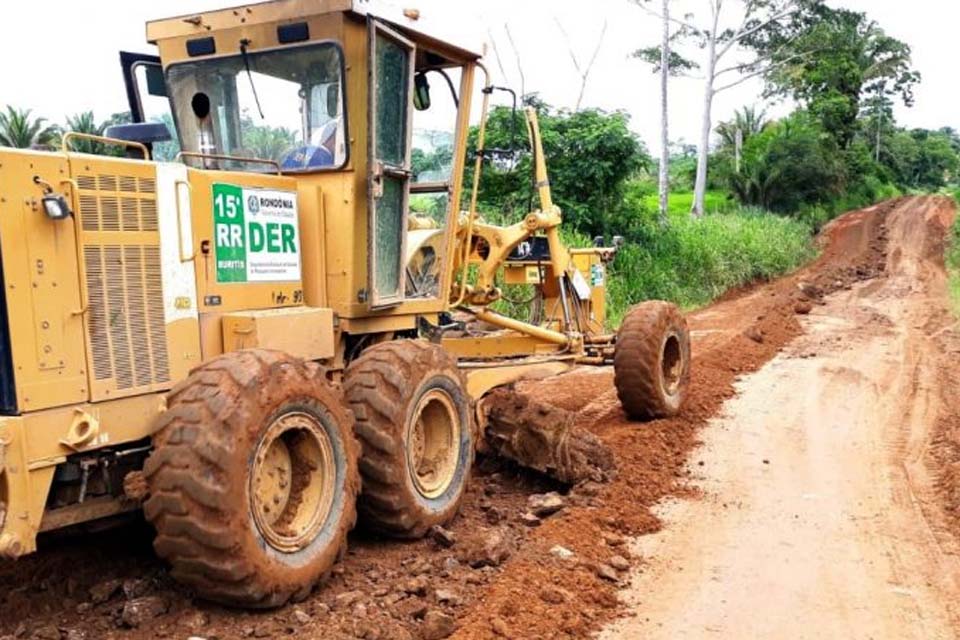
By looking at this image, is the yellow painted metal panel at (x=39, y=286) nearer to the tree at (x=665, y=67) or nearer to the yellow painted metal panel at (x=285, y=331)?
the yellow painted metal panel at (x=285, y=331)

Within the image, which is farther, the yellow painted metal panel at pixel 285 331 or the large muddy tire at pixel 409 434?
the large muddy tire at pixel 409 434

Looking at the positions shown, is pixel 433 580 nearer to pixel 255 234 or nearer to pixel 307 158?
pixel 255 234

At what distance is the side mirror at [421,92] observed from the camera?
6086mm

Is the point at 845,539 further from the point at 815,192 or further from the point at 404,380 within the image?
the point at 815,192

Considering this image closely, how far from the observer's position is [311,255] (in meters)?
5.45

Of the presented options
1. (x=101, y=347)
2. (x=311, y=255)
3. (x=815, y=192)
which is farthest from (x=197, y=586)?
(x=815, y=192)

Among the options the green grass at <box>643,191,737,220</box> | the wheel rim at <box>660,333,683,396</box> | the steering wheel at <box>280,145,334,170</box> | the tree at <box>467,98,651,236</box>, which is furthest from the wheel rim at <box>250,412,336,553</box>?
the green grass at <box>643,191,737,220</box>

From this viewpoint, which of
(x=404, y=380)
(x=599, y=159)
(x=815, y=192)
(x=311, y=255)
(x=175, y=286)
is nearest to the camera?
(x=175, y=286)

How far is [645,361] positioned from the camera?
7965mm

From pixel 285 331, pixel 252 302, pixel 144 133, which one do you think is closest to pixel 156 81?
pixel 144 133

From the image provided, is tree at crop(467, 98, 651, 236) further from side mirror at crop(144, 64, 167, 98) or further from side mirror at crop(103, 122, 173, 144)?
side mirror at crop(103, 122, 173, 144)

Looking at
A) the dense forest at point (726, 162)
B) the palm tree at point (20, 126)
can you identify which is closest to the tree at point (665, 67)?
the dense forest at point (726, 162)

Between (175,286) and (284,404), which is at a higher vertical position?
(175,286)

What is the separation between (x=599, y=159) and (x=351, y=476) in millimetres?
13286
